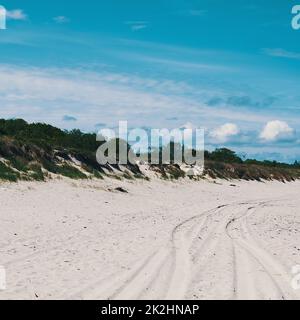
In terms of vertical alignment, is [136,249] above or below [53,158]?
below

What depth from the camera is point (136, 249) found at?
42.7 ft

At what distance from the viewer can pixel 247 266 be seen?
1134cm

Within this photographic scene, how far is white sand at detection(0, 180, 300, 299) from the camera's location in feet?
29.8

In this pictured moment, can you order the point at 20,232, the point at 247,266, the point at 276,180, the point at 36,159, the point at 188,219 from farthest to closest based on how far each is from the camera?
the point at 276,180
the point at 36,159
the point at 188,219
the point at 20,232
the point at 247,266

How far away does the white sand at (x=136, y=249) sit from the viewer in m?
9.09

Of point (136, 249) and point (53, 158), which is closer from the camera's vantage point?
point (136, 249)

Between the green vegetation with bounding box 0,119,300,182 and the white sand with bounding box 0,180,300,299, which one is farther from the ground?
the green vegetation with bounding box 0,119,300,182

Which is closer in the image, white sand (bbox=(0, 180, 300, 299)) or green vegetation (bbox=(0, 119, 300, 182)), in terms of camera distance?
white sand (bbox=(0, 180, 300, 299))

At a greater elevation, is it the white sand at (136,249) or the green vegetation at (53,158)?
the green vegetation at (53,158)

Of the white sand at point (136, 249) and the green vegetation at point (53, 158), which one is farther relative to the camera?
the green vegetation at point (53, 158)
